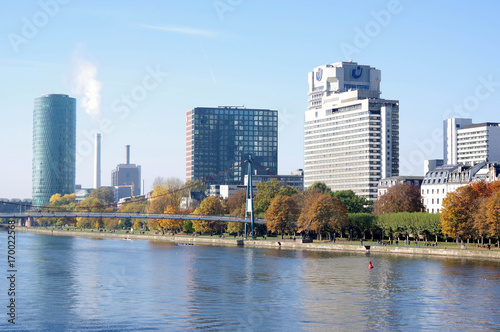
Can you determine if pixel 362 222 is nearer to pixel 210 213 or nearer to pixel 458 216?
pixel 458 216

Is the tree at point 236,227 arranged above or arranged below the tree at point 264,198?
below

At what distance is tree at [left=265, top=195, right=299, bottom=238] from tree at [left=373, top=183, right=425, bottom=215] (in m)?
16.1

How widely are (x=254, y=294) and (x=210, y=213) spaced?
105223 millimetres

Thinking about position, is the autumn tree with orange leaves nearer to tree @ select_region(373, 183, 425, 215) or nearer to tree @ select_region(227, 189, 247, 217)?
tree @ select_region(373, 183, 425, 215)

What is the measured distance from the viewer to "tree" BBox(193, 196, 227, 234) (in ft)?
512

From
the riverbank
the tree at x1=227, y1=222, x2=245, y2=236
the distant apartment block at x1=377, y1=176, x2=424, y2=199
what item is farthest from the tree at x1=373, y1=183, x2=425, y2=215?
the tree at x1=227, y1=222, x2=245, y2=236

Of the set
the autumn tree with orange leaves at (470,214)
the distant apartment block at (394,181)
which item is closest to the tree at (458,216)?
the autumn tree with orange leaves at (470,214)

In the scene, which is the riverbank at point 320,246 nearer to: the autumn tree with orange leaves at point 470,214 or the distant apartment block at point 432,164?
the autumn tree with orange leaves at point 470,214

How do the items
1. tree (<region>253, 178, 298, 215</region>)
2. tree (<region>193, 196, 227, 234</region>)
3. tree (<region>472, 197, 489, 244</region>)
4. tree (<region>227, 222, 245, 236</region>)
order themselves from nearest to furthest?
tree (<region>472, 197, 489, 244</region>), tree (<region>227, 222, 245, 236</region>), tree (<region>253, 178, 298, 215</region>), tree (<region>193, 196, 227, 234</region>)

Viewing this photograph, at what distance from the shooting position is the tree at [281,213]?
132875 millimetres

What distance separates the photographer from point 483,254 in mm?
92312

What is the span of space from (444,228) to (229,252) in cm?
3191

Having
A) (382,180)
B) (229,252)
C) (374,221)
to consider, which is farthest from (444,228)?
(382,180)

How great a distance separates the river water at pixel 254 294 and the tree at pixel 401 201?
3760 centimetres
